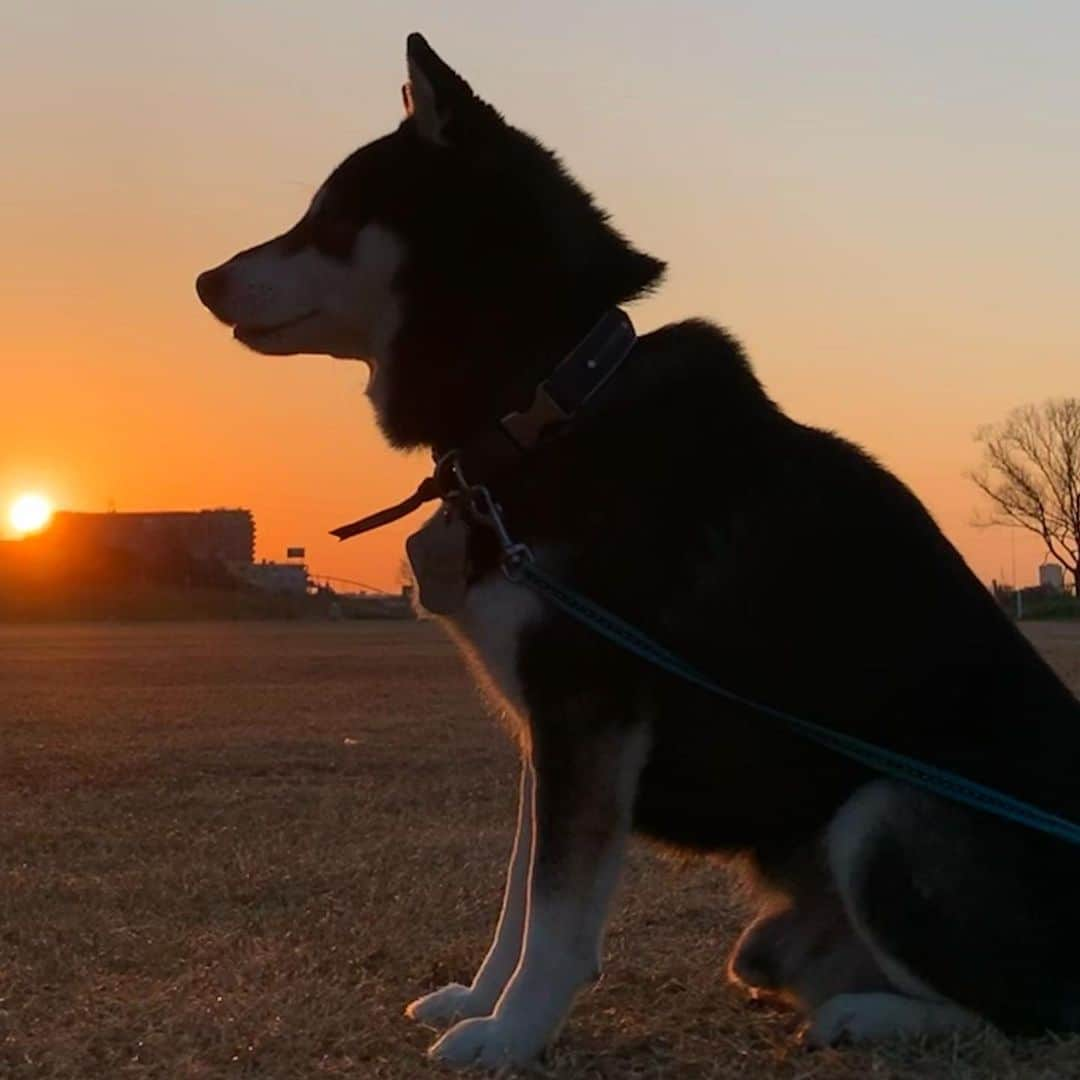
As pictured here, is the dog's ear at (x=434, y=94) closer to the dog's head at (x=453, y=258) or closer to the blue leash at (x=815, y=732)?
the dog's head at (x=453, y=258)

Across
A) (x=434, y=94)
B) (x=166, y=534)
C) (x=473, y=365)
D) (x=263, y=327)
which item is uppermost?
(x=166, y=534)

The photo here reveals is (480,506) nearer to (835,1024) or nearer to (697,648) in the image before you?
(697,648)

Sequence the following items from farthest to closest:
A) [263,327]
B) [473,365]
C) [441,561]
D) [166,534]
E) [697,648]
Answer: [166,534] → [263,327] → [473,365] → [441,561] → [697,648]

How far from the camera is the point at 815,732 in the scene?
3.02 metres

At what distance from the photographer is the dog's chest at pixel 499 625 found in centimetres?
306

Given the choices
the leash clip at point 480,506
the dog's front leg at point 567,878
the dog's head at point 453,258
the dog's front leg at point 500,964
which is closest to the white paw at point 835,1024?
the dog's front leg at point 567,878

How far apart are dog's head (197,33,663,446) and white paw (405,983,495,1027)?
1129 millimetres

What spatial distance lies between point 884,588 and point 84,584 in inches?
2269

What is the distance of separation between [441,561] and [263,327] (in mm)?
731

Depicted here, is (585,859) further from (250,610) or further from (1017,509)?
(1017,509)

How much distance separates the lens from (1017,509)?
196 ft

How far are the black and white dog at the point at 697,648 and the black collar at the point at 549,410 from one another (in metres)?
0.02

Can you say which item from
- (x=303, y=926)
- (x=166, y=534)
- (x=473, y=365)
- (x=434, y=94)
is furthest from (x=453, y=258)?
(x=166, y=534)

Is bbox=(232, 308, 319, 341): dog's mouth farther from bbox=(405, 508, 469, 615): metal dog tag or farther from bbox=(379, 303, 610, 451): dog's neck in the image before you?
bbox=(405, 508, 469, 615): metal dog tag
